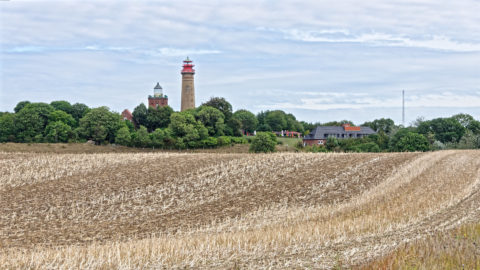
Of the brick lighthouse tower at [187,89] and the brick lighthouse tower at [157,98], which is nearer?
the brick lighthouse tower at [187,89]

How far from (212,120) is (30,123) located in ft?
124

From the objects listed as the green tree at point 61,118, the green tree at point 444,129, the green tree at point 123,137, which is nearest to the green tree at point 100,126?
the green tree at point 123,137

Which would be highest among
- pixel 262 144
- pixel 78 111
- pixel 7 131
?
pixel 78 111

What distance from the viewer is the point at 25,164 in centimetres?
3856

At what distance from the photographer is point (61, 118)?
109062mm

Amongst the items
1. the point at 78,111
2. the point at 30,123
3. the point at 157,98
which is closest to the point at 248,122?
the point at 157,98

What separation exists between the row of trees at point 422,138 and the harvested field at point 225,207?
4595 centimetres

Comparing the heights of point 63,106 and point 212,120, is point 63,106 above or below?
above

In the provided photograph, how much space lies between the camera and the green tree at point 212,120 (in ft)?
338

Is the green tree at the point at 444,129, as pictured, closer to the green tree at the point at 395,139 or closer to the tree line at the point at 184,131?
the tree line at the point at 184,131

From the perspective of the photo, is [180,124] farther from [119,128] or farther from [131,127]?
[131,127]

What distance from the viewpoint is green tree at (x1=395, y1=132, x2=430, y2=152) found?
88.4 m

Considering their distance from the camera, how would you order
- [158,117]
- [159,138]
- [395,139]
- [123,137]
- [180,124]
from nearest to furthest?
[123,137] → [180,124] → [159,138] → [395,139] → [158,117]

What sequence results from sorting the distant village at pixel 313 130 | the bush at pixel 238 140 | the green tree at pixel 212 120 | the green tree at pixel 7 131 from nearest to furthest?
the bush at pixel 238 140 < the green tree at pixel 212 120 < the green tree at pixel 7 131 < the distant village at pixel 313 130
